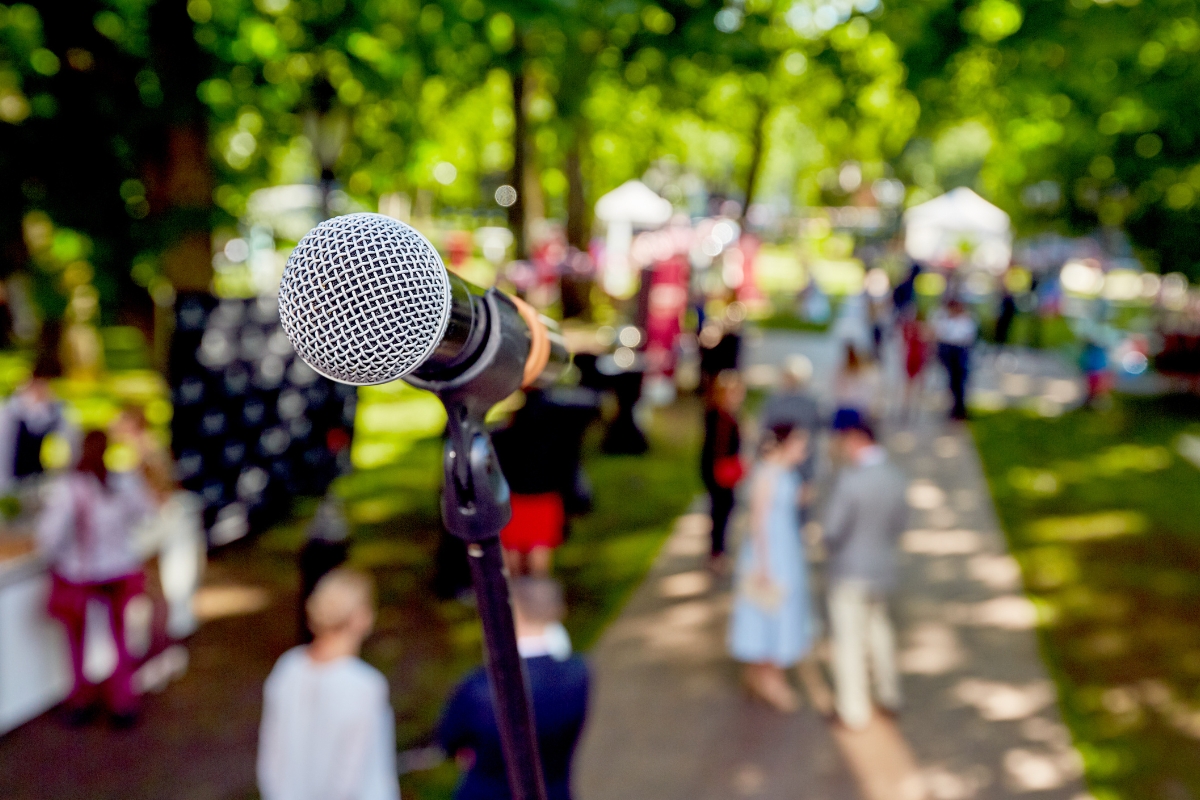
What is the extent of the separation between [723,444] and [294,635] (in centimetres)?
356

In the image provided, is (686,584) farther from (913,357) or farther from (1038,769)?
(913,357)

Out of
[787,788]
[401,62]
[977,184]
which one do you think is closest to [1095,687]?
[787,788]

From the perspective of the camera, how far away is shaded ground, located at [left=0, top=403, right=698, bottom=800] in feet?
15.7

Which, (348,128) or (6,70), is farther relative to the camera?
(6,70)

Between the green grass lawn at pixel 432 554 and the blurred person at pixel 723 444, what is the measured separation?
92 cm

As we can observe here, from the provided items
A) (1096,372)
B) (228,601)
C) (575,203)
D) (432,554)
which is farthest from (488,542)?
(575,203)

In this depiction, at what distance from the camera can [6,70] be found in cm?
796

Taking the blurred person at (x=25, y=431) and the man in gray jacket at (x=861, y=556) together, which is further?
the blurred person at (x=25, y=431)

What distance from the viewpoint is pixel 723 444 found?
23.7 feet

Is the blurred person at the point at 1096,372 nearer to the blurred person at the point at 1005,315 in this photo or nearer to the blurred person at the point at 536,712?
the blurred person at the point at 1005,315

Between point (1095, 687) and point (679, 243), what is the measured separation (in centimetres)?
1078

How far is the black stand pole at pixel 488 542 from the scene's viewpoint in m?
1.10

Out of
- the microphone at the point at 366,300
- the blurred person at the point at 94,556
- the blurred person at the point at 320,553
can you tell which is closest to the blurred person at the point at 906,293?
the blurred person at the point at 320,553

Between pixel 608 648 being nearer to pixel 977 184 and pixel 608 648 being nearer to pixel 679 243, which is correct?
pixel 679 243
